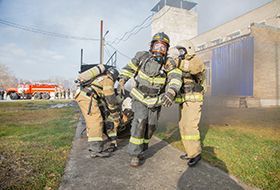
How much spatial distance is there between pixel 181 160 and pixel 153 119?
0.82m

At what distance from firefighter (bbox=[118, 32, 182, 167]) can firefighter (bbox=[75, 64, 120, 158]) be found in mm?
305

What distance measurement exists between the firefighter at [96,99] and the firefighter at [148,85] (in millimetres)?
305

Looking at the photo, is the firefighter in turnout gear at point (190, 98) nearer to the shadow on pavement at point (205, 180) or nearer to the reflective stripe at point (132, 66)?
the shadow on pavement at point (205, 180)

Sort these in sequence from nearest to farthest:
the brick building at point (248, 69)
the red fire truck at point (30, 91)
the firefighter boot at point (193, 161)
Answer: the firefighter boot at point (193, 161)
the brick building at point (248, 69)
the red fire truck at point (30, 91)

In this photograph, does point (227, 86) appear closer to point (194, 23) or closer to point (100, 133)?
point (100, 133)

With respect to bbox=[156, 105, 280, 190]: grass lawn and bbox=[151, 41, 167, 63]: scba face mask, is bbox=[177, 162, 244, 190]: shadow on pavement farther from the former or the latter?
bbox=[151, 41, 167, 63]: scba face mask

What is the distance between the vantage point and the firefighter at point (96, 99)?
346 centimetres

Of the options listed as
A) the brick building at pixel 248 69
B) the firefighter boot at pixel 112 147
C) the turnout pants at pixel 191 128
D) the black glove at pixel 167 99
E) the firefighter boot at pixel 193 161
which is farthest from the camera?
the brick building at pixel 248 69

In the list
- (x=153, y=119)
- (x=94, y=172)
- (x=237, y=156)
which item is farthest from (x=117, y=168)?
(x=237, y=156)

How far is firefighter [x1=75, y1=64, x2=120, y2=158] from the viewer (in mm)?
3457

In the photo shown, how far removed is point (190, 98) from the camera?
326 cm

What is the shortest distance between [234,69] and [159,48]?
48.7 ft

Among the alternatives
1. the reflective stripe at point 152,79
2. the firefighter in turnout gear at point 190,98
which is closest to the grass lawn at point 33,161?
the reflective stripe at point 152,79

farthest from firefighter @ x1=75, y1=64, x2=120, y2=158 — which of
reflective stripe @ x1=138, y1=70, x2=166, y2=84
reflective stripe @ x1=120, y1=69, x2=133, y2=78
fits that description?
reflective stripe @ x1=138, y1=70, x2=166, y2=84
